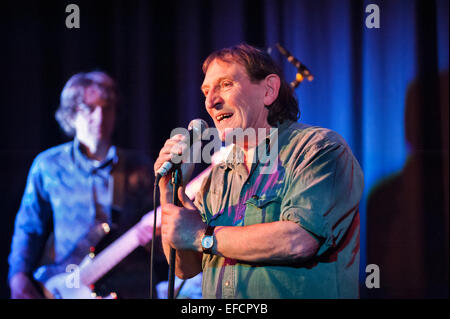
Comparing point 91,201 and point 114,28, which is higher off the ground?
point 114,28

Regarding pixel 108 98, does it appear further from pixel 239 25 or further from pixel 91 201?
pixel 239 25

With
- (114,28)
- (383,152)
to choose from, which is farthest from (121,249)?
(383,152)

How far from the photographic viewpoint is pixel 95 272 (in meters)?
2.84

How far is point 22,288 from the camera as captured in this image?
114 inches

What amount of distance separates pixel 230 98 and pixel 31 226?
2007mm

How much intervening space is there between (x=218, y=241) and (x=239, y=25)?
1.99 meters

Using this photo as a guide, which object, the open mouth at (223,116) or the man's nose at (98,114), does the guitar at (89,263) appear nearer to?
the man's nose at (98,114)

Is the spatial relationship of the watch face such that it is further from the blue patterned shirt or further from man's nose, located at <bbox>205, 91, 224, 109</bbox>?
the blue patterned shirt

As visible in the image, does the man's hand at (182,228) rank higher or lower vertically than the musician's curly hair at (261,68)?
lower

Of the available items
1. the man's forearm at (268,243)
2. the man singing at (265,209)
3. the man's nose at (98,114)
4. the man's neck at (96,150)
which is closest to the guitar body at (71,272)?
the man's neck at (96,150)

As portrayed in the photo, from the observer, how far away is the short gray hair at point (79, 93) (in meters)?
3.07

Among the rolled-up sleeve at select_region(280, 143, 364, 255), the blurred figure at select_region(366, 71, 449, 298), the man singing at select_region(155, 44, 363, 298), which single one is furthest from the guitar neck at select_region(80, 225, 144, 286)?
the rolled-up sleeve at select_region(280, 143, 364, 255)

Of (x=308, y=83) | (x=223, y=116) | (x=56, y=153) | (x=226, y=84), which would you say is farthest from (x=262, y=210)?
(x=56, y=153)

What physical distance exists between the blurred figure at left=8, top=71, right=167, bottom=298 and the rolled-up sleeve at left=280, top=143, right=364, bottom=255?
165cm
